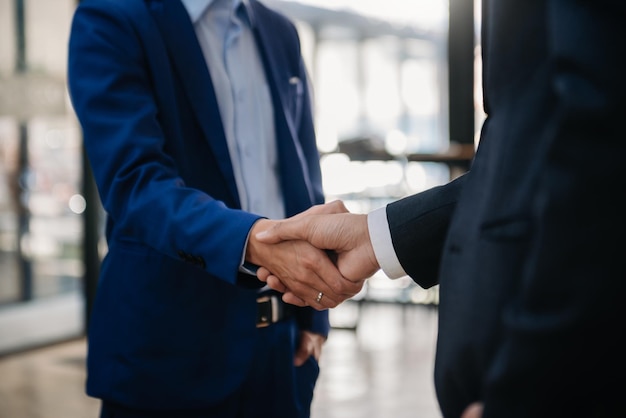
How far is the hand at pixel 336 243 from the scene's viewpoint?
1.24 m

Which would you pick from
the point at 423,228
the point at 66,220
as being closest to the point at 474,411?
the point at 423,228

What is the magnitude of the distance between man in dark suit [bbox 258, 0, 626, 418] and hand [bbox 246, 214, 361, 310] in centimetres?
54

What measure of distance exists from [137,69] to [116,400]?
1.91 feet

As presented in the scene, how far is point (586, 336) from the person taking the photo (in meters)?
0.58

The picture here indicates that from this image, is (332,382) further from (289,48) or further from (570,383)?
(570,383)

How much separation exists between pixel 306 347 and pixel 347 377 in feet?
9.06

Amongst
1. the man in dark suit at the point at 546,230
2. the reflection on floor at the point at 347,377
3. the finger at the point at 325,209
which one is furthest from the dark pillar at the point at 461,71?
the man in dark suit at the point at 546,230

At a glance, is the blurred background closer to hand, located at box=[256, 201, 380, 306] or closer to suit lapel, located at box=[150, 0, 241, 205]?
hand, located at box=[256, 201, 380, 306]

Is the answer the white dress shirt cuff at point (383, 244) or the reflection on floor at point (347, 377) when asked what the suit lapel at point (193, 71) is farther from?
the reflection on floor at point (347, 377)

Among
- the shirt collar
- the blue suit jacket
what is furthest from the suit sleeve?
the shirt collar

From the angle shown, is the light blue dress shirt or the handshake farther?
the light blue dress shirt

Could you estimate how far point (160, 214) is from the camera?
1.20m

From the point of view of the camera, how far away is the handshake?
4.05ft

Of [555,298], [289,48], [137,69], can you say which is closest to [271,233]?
[137,69]
